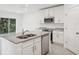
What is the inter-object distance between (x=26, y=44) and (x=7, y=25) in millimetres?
477

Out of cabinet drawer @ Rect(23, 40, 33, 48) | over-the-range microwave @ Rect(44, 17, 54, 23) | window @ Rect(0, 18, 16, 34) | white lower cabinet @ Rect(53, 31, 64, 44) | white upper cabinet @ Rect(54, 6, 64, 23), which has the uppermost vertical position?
white upper cabinet @ Rect(54, 6, 64, 23)

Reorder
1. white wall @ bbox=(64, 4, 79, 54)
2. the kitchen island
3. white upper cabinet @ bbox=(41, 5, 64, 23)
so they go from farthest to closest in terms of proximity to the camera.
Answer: white upper cabinet @ bbox=(41, 5, 64, 23), white wall @ bbox=(64, 4, 79, 54), the kitchen island

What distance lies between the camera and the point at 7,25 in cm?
128

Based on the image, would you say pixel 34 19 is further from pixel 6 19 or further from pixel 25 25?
pixel 6 19

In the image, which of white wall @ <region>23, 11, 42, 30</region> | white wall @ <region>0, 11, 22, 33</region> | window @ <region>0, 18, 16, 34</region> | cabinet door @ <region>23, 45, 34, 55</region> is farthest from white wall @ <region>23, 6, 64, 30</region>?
cabinet door @ <region>23, 45, 34, 55</region>

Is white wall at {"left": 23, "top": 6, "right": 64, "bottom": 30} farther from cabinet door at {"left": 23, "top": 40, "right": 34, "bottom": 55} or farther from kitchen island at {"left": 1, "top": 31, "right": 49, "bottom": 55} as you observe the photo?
cabinet door at {"left": 23, "top": 40, "right": 34, "bottom": 55}

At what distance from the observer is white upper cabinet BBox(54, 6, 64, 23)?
1376 mm

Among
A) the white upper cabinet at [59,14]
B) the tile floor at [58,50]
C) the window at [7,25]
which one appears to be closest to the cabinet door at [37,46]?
the tile floor at [58,50]

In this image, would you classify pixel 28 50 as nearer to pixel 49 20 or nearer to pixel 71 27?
pixel 49 20

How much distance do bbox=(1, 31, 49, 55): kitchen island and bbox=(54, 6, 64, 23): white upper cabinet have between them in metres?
0.39

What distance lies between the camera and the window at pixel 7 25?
4.13ft
